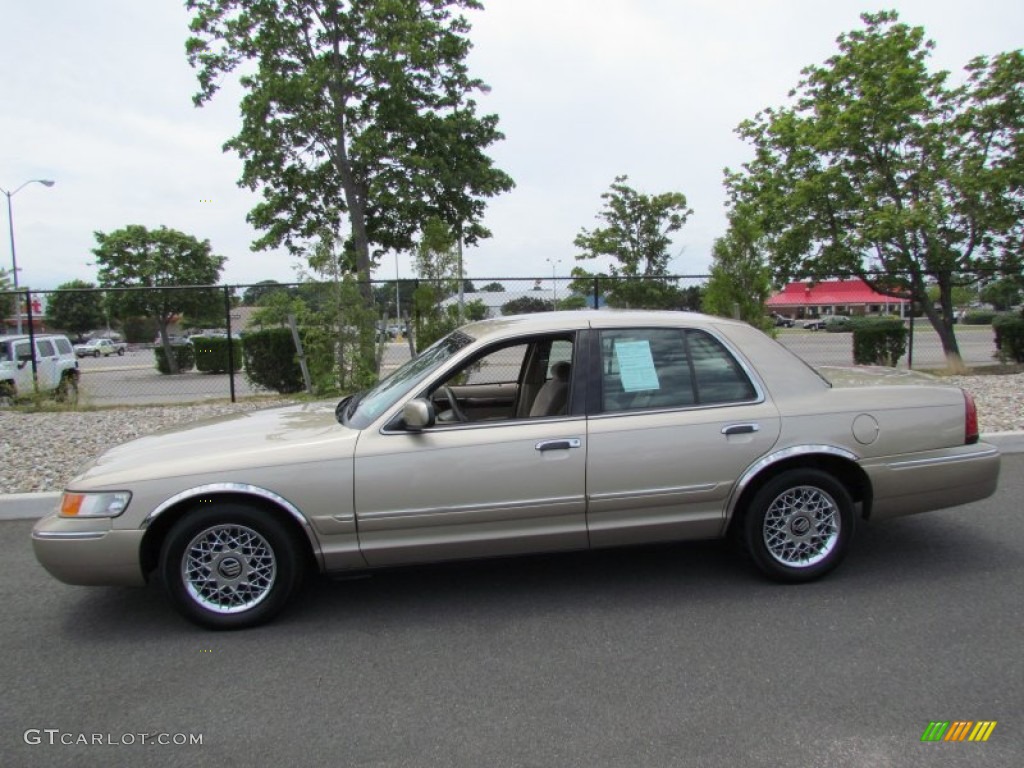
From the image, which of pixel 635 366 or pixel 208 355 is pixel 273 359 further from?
pixel 635 366

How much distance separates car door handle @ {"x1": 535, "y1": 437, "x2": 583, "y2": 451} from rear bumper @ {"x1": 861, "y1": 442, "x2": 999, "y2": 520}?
1.69 metres

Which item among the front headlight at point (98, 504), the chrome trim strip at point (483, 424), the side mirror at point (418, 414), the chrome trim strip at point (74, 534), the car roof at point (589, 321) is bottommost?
the chrome trim strip at point (74, 534)

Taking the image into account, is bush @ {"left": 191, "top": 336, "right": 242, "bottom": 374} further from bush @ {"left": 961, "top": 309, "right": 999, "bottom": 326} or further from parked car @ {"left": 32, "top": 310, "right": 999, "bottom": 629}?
bush @ {"left": 961, "top": 309, "right": 999, "bottom": 326}

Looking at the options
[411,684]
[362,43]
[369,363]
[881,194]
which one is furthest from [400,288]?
[362,43]

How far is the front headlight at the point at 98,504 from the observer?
3500mm

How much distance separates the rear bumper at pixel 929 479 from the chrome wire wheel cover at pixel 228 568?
3343 millimetres

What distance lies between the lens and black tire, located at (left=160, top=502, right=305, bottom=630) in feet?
11.6

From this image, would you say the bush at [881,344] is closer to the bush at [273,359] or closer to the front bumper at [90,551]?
the bush at [273,359]

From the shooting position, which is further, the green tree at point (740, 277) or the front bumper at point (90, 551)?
the green tree at point (740, 277)

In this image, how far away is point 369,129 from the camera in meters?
19.1

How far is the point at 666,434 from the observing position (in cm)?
386

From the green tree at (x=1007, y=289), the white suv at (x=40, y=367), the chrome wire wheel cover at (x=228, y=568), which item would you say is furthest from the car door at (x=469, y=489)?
the green tree at (x=1007, y=289)

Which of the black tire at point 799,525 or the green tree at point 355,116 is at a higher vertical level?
the green tree at point 355,116

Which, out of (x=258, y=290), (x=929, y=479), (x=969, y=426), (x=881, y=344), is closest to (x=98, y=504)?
(x=929, y=479)
